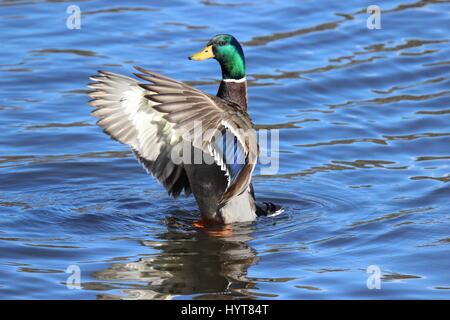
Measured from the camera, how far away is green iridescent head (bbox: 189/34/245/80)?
28.6ft

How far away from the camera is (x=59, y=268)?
25.2ft

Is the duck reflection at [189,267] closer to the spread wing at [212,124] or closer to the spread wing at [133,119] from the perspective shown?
the spread wing at [212,124]

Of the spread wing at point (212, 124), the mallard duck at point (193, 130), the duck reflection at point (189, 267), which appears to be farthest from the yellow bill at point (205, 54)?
the duck reflection at point (189, 267)

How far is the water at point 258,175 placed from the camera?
25.3 ft

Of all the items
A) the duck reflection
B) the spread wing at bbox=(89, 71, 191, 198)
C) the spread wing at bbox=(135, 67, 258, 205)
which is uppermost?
the spread wing at bbox=(89, 71, 191, 198)

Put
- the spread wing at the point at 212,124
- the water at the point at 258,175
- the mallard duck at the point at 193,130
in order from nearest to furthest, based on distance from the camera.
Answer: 1. the spread wing at the point at 212,124
2. the mallard duck at the point at 193,130
3. the water at the point at 258,175

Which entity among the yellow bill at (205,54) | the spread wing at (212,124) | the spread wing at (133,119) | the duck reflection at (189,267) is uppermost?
the yellow bill at (205,54)

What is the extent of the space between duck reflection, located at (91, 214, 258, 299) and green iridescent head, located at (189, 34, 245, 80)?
3.94ft

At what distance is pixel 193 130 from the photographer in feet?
24.6

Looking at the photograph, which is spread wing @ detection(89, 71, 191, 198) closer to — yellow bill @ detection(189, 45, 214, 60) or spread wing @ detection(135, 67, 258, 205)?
spread wing @ detection(135, 67, 258, 205)

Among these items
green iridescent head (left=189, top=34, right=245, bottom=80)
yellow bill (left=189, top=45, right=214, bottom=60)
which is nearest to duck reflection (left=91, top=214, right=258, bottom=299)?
green iridescent head (left=189, top=34, right=245, bottom=80)

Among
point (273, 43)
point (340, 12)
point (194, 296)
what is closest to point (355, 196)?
point (194, 296)
